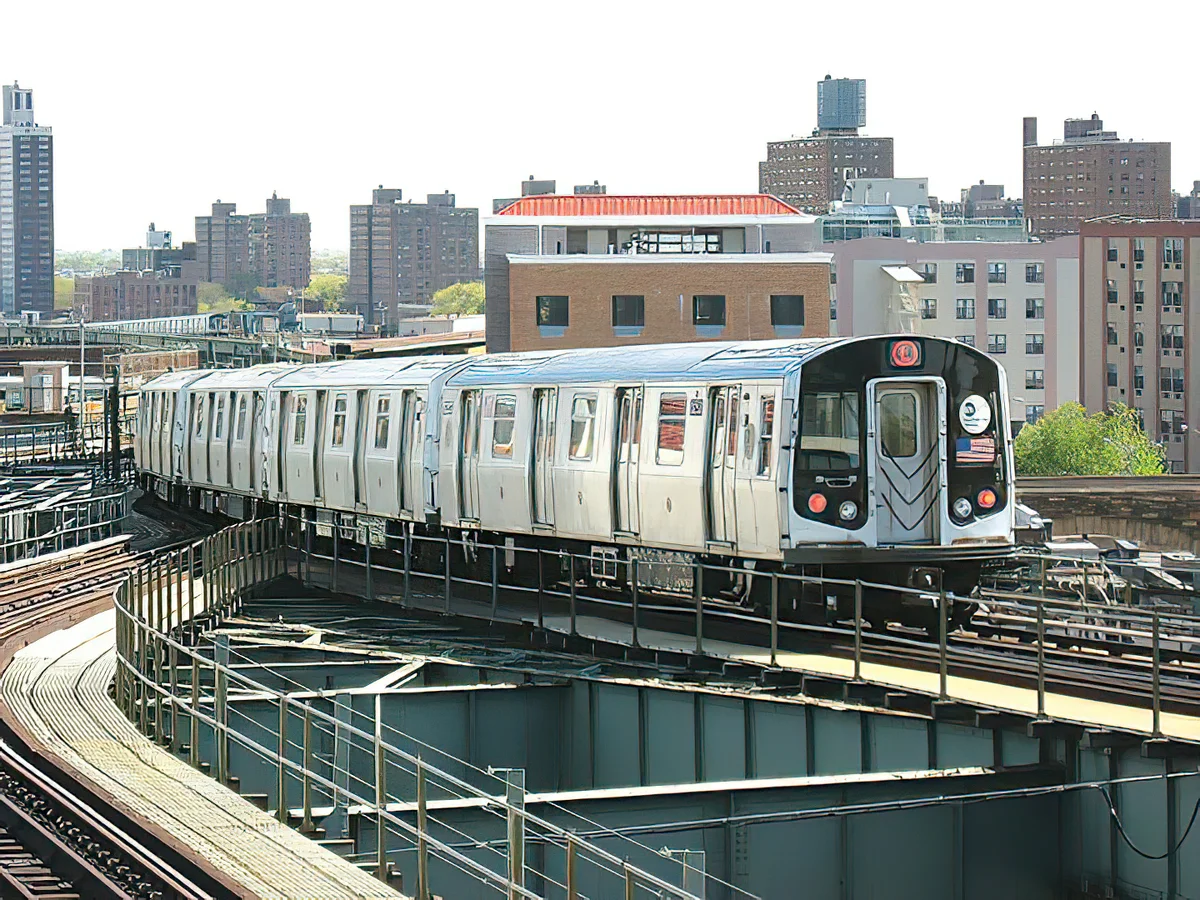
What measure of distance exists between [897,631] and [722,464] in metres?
2.38

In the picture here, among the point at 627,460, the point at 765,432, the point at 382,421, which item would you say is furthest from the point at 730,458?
the point at 382,421

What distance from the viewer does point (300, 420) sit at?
95.1 ft

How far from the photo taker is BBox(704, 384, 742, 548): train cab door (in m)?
18.1

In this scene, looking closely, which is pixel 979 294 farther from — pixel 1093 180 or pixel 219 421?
pixel 1093 180

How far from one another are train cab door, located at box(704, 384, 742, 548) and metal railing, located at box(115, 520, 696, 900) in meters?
3.62

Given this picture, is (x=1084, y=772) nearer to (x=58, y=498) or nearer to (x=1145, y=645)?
(x=1145, y=645)

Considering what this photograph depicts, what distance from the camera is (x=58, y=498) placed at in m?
36.4

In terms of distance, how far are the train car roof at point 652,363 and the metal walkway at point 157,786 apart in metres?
6.04

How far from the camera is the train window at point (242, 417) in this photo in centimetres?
3178

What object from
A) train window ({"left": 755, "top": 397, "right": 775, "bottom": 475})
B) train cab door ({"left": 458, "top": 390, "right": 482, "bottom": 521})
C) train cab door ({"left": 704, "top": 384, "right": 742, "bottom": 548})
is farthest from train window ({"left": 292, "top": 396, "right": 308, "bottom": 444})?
train window ({"left": 755, "top": 397, "right": 775, "bottom": 475})

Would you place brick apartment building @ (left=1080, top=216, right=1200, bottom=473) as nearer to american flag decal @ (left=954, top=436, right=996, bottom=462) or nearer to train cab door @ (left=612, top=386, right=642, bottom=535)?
train cab door @ (left=612, top=386, right=642, bottom=535)

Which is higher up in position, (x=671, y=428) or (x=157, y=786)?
(x=671, y=428)

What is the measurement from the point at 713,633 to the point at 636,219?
54976 millimetres

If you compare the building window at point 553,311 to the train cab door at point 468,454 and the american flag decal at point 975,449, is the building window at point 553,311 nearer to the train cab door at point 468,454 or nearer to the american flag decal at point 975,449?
the train cab door at point 468,454
